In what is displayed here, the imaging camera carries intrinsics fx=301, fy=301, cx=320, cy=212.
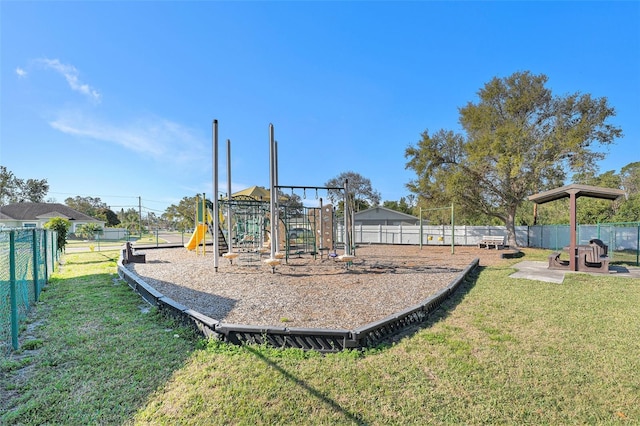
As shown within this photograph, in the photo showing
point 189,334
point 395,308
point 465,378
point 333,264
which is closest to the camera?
point 465,378

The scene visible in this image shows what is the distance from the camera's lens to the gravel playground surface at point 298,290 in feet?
14.7

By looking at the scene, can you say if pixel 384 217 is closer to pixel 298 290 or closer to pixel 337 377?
pixel 298 290

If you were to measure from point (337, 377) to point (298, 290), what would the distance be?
140 inches

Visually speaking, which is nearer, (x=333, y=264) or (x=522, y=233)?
(x=333, y=264)

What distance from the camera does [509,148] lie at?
59.1 feet

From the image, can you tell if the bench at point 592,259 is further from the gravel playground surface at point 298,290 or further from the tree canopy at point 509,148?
the tree canopy at point 509,148

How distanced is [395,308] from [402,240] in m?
19.3

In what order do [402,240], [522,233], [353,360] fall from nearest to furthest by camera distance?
[353,360], [522,233], [402,240]

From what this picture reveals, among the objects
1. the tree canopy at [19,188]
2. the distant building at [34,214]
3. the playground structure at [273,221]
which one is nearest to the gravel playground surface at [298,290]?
the playground structure at [273,221]

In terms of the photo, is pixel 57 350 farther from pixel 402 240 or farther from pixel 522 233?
pixel 522 233

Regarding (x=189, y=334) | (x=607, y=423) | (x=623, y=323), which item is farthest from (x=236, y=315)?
(x=623, y=323)

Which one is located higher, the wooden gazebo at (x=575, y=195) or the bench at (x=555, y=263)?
the wooden gazebo at (x=575, y=195)

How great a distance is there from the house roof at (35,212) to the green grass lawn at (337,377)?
44.1 metres

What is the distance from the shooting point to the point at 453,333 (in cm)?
392
